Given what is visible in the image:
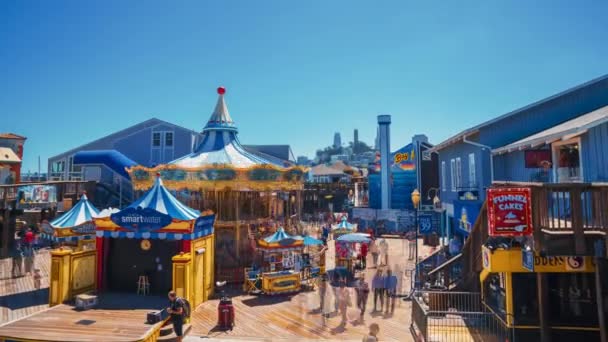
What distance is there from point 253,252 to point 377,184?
21604 millimetres

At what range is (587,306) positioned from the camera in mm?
8609

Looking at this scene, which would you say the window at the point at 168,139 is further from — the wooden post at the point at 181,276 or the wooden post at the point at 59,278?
the wooden post at the point at 181,276

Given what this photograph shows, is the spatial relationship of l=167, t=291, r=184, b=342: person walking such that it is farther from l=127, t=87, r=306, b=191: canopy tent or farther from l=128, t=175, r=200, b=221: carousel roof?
l=127, t=87, r=306, b=191: canopy tent

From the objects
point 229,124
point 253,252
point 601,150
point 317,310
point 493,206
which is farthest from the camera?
point 229,124

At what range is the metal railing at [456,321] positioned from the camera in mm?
8961

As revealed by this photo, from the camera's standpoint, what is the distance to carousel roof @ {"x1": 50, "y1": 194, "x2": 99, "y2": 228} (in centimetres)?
1675

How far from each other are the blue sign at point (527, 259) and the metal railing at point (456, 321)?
5.32ft

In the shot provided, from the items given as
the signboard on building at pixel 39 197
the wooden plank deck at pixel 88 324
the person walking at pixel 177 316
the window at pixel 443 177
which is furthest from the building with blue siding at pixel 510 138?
the signboard on building at pixel 39 197

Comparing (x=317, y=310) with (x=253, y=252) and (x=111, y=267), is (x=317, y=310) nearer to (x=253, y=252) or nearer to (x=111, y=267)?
(x=253, y=252)

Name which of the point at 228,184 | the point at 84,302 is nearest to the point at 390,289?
the point at 228,184

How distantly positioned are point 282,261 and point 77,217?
9.22 meters

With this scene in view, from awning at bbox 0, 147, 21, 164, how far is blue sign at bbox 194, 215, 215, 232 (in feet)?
75.5

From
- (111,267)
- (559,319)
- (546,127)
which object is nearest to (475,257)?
(559,319)

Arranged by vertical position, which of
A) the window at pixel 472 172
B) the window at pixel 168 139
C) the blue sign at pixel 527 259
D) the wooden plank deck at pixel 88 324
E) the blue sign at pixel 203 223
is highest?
the window at pixel 168 139
